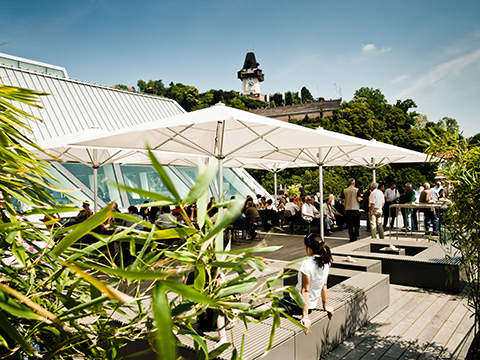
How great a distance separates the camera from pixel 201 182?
1.89 ft

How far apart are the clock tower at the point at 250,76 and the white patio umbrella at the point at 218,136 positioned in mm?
121590

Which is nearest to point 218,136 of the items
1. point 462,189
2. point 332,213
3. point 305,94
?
point 462,189

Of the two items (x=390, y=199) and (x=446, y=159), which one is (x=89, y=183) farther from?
(x=446, y=159)

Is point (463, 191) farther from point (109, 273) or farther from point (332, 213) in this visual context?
point (332, 213)

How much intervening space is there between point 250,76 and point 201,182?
133m

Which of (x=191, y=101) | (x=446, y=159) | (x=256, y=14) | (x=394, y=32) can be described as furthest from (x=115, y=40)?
(x=191, y=101)

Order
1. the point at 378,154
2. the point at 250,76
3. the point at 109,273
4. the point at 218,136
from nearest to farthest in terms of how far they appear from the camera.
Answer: the point at 109,273 → the point at 218,136 → the point at 378,154 → the point at 250,76

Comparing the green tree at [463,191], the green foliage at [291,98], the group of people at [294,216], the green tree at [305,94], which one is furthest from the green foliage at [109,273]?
the green tree at [305,94]

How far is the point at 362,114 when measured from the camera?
46500 mm

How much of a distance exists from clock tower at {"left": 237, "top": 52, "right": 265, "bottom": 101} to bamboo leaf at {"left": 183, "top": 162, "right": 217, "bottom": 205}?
128 meters

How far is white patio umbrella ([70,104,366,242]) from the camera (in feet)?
18.0

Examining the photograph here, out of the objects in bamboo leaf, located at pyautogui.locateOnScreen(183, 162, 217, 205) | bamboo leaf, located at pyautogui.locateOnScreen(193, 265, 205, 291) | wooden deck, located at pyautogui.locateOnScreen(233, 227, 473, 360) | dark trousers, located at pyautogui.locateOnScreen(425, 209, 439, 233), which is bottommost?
wooden deck, located at pyautogui.locateOnScreen(233, 227, 473, 360)

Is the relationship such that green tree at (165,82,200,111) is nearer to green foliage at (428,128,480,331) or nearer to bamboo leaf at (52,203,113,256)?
green foliage at (428,128,480,331)

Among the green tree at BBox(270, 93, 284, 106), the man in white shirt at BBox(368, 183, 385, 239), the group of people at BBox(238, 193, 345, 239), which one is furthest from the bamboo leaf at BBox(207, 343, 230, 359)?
the green tree at BBox(270, 93, 284, 106)
